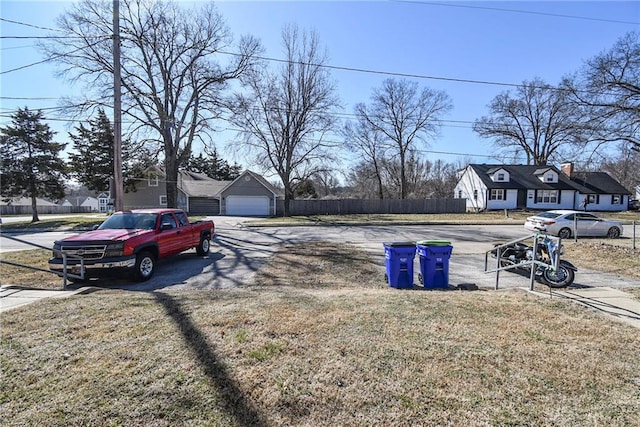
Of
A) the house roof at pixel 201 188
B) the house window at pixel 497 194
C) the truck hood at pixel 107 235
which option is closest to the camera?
the truck hood at pixel 107 235

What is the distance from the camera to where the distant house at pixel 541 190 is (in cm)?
3953

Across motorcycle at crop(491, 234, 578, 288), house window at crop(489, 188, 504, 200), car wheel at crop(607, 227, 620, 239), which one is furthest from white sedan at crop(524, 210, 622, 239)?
house window at crop(489, 188, 504, 200)

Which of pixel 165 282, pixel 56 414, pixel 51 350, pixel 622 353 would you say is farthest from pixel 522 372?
pixel 165 282

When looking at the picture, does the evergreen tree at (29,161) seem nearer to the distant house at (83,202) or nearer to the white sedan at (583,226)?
the white sedan at (583,226)

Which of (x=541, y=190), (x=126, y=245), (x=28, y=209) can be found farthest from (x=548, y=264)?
(x=28, y=209)

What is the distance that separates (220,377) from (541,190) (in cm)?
4722

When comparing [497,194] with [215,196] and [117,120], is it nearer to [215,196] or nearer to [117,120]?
[215,196]

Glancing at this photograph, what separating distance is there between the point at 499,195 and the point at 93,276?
42.7m

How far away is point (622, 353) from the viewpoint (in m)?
3.34

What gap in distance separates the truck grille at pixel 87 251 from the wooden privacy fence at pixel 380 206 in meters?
30.7

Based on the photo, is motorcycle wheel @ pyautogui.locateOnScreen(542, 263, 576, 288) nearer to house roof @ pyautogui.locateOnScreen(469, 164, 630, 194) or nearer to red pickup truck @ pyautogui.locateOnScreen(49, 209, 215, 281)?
red pickup truck @ pyautogui.locateOnScreen(49, 209, 215, 281)

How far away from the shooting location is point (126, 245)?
23.8 ft

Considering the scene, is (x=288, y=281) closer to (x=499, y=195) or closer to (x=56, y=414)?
→ (x=56, y=414)

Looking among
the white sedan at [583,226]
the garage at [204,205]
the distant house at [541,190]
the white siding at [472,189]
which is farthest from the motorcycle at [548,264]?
the garage at [204,205]
